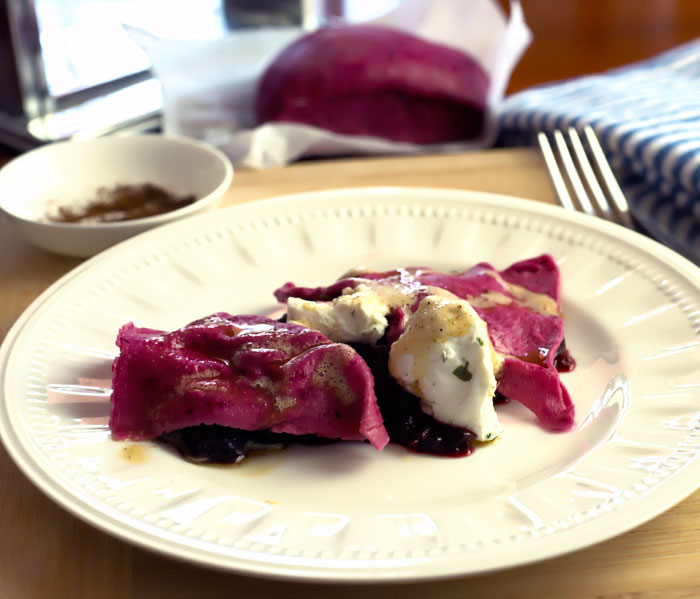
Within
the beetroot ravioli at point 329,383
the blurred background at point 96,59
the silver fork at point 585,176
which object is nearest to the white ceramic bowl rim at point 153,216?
the beetroot ravioli at point 329,383

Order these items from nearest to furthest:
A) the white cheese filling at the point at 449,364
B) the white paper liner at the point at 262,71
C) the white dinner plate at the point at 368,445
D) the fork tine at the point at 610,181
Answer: the white dinner plate at the point at 368,445
the white cheese filling at the point at 449,364
the fork tine at the point at 610,181
the white paper liner at the point at 262,71

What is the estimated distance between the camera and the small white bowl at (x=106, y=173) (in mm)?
1562

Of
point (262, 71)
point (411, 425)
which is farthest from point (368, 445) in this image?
point (262, 71)

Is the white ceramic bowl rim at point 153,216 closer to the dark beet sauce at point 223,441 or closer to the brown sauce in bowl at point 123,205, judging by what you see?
the brown sauce in bowl at point 123,205

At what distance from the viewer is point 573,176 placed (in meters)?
1.64

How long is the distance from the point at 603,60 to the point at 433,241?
6.23 ft

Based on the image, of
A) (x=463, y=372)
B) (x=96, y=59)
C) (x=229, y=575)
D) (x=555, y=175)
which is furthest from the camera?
(x=96, y=59)

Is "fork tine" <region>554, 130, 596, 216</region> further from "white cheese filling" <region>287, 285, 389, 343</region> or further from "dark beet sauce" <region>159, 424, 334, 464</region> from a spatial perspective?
"dark beet sauce" <region>159, 424, 334, 464</region>

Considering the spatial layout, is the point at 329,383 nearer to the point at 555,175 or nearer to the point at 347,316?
the point at 347,316

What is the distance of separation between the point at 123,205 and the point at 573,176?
85 centimetres

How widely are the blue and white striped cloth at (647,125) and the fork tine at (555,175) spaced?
0.37ft

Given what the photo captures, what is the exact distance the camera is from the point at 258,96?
88.1 inches

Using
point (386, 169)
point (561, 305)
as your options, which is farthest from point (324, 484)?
point (386, 169)

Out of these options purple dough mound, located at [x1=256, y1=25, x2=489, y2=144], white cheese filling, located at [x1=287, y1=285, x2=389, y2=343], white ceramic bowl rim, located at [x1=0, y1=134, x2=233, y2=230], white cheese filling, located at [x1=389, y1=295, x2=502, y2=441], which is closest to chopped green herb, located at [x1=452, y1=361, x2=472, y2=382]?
white cheese filling, located at [x1=389, y1=295, x2=502, y2=441]
